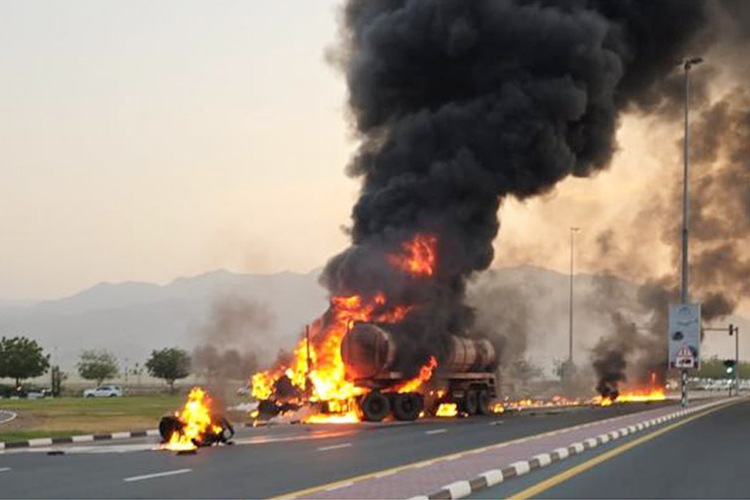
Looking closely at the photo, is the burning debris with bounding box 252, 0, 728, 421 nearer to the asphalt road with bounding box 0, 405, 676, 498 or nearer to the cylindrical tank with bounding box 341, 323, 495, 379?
the cylindrical tank with bounding box 341, 323, 495, 379

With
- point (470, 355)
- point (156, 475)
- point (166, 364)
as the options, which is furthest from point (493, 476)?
point (166, 364)

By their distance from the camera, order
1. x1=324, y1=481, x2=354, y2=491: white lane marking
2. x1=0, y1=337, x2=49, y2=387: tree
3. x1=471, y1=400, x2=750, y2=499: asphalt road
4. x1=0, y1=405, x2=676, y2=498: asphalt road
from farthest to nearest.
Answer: x1=0, y1=337, x2=49, y2=387: tree
x1=0, y1=405, x2=676, y2=498: asphalt road
x1=471, y1=400, x2=750, y2=499: asphalt road
x1=324, y1=481, x2=354, y2=491: white lane marking

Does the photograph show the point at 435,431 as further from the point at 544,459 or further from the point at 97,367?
the point at 97,367

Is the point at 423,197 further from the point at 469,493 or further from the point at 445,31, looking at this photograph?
the point at 469,493

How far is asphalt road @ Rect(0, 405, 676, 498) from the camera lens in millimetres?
14781

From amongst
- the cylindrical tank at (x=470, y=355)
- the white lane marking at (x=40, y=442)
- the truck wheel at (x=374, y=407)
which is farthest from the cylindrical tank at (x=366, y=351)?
the white lane marking at (x=40, y=442)

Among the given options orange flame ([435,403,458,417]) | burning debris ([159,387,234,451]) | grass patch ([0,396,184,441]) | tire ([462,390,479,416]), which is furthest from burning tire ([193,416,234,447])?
tire ([462,390,479,416])

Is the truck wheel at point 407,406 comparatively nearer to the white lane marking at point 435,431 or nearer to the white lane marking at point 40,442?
the white lane marking at point 435,431

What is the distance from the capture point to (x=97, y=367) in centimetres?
11212

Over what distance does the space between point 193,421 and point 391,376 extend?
1548cm

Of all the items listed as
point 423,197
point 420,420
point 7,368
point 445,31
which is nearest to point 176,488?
point 420,420

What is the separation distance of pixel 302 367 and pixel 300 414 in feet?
6.95

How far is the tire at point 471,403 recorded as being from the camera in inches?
1696

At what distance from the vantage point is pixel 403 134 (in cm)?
4453
